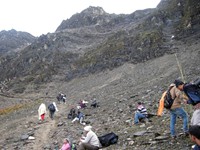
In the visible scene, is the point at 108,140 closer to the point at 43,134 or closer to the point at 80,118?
the point at 43,134

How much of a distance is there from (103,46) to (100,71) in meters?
15.7

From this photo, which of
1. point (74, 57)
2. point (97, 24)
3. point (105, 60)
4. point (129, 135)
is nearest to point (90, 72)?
point (105, 60)

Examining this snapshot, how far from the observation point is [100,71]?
3103 inches

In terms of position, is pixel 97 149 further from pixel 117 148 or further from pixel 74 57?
pixel 74 57

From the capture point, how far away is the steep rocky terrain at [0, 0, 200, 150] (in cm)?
2676

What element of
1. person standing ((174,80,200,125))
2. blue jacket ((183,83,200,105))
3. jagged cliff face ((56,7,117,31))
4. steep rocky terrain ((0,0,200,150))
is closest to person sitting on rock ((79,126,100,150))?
steep rocky terrain ((0,0,200,150))

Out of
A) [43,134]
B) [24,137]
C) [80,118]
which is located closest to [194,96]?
[43,134]

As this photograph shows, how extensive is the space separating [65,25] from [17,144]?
433 ft

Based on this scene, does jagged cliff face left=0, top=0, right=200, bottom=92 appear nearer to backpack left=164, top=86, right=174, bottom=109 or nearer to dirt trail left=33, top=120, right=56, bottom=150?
dirt trail left=33, top=120, right=56, bottom=150

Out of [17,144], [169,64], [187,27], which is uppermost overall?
[187,27]

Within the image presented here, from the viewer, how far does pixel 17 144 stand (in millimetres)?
24719

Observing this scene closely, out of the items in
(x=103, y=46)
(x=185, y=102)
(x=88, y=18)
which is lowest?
(x=185, y=102)

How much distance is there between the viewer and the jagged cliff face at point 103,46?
2933 inches

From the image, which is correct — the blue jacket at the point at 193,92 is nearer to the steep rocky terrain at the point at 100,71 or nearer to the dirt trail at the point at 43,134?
the steep rocky terrain at the point at 100,71
